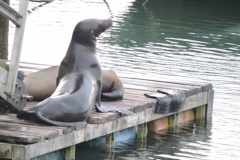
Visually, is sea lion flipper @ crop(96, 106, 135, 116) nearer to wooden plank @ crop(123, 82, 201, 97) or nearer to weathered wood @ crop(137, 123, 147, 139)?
weathered wood @ crop(137, 123, 147, 139)

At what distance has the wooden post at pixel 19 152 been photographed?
257 inches

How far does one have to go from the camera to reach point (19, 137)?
21.5 feet

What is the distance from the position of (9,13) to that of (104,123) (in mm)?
1628

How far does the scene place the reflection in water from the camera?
892 centimetres

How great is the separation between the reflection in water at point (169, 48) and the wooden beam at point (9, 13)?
1820mm

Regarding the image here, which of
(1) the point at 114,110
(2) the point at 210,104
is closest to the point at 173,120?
(2) the point at 210,104

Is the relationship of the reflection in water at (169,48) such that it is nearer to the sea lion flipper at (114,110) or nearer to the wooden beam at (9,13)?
the sea lion flipper at (114,110)

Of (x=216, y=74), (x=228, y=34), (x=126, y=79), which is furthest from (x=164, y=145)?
(x=228, y=34)

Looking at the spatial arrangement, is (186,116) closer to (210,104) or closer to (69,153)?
(210,104)

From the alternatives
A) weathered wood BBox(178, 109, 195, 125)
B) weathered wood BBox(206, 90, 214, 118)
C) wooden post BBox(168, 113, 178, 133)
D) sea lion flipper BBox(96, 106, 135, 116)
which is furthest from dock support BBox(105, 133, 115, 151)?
weathered wood BBox(206, 90, 214, 118)

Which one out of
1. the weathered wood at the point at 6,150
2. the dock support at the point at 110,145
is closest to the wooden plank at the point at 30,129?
the weathered wood at the point at 6,150

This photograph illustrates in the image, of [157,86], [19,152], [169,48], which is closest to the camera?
[19,152]

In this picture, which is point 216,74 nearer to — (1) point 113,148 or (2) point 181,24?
(1) point 113,148

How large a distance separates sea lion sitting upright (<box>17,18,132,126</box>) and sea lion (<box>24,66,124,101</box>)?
49 cm
